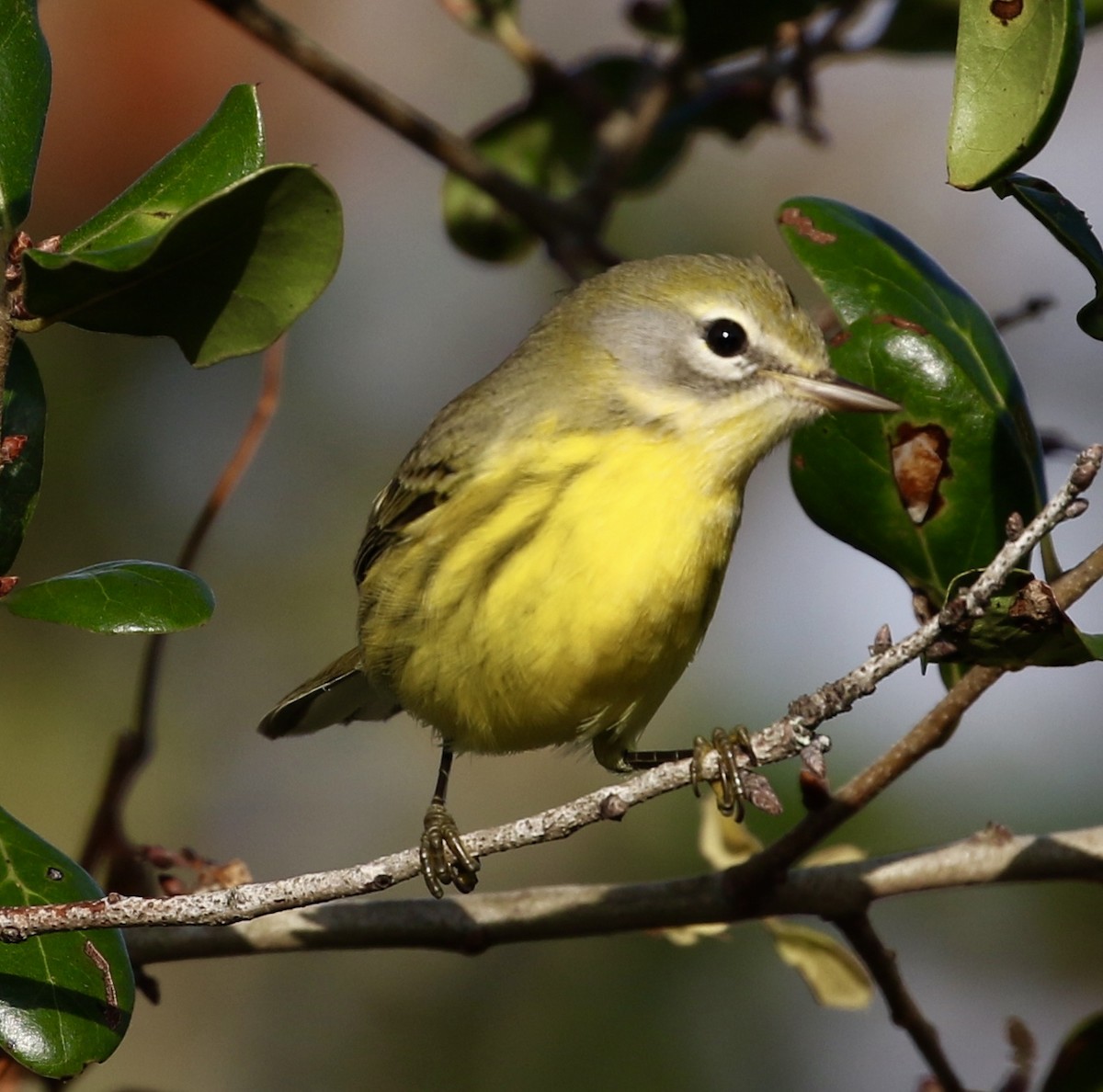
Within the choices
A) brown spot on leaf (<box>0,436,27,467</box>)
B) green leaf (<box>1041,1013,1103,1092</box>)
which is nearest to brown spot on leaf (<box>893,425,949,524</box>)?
green leaf (<box>1041,1013,1103,1092</box>)

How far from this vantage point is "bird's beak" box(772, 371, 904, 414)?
2627mm

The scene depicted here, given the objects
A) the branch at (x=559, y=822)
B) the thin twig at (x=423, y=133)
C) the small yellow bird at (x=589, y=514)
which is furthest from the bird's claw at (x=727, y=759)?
the thin twig at (x=423, y=133)

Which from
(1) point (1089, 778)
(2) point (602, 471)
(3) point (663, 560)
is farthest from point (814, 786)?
(1) point (1089, 778)

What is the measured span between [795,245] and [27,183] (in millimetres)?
1205

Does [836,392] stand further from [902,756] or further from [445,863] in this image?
[445,863]

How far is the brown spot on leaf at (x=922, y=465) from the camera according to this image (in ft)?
8.41

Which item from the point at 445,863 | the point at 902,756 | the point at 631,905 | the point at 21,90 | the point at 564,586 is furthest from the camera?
the point at 445,863

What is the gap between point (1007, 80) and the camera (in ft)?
6.55

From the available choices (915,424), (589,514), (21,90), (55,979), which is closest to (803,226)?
(915,424)

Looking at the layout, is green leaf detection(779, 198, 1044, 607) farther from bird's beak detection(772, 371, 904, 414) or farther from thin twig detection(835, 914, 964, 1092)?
thin twig detection(835, 914, 964, 1092)

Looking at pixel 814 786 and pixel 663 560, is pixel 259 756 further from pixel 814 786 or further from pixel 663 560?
pixel 814 786

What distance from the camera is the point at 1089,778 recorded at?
4.64 metres

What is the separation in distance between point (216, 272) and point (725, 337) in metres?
1.63

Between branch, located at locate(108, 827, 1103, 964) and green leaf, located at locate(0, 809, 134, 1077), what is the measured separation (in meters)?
0.42
